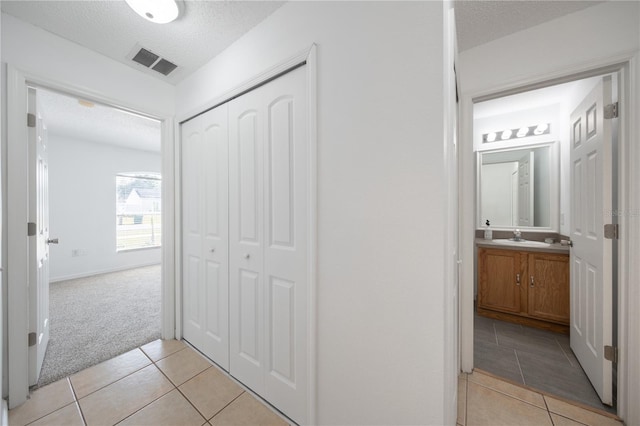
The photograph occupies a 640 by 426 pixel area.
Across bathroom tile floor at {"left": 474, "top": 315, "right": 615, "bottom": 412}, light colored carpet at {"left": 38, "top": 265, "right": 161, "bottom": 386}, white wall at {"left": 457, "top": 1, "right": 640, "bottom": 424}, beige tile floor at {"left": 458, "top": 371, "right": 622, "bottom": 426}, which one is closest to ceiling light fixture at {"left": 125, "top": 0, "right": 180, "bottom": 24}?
white wall at {"left": 457, "top": 1, "right": 640, "bottom": 424}

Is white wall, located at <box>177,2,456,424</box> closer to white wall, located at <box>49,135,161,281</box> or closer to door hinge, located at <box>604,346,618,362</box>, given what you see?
door hinge, located at <box>604,346,618,362</box>

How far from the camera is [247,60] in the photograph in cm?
169

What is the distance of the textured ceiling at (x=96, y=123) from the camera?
305cm

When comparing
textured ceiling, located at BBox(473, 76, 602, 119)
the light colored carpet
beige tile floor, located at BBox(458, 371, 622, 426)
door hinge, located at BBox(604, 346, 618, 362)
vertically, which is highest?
textured ceiling, located at BBox(473, 76, 602, 119)

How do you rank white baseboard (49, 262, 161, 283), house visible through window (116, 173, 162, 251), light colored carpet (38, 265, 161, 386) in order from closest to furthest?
light colored carpet (38, 265, 161, 386)
white baseboard (49, 262, 161, 283)
house visible through window (116, 173, 162, 251)

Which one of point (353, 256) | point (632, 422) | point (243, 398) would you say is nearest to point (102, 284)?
point (243, 398)

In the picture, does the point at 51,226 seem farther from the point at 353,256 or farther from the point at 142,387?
the point at 353,256

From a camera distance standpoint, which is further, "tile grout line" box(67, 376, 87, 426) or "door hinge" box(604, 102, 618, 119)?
"door hinge" box(604, 102, 618, 119)

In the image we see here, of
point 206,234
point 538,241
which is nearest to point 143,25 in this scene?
point 206,234

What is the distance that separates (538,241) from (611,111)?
1.93m

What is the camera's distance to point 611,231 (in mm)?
1558

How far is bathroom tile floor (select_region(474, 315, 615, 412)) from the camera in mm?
1700

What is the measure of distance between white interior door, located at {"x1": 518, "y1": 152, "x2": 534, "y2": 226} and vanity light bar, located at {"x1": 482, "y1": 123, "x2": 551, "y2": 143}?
0.85 ft

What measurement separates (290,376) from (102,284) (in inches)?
173
